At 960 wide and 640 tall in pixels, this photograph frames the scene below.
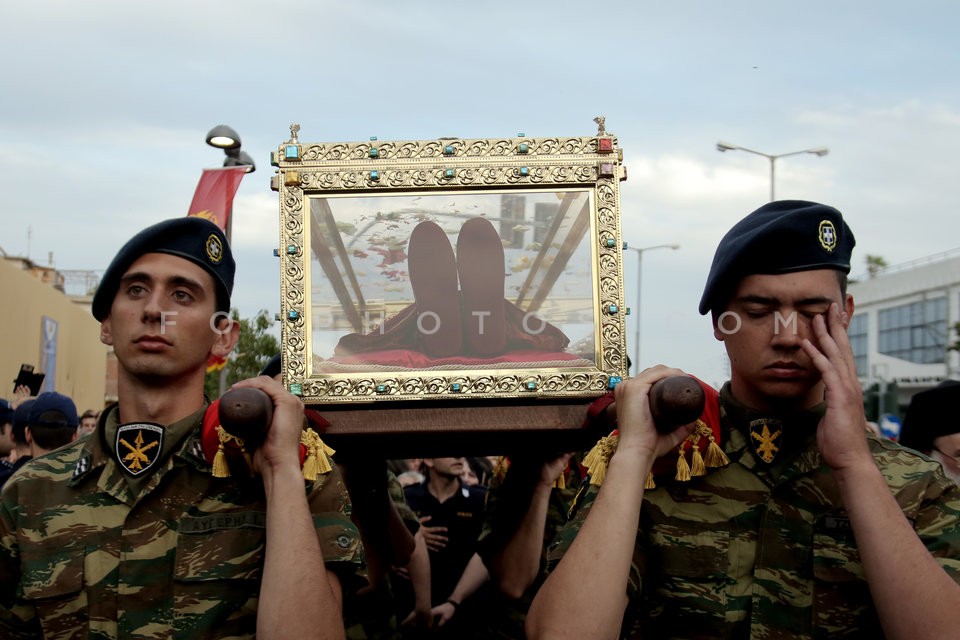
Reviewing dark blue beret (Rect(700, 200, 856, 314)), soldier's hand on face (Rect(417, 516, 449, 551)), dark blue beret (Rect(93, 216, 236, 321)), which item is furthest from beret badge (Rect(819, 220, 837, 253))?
soldier's hand on face (Rect(417, 516, 449, 551))

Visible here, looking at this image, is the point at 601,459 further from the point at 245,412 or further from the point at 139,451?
the point at 139,451

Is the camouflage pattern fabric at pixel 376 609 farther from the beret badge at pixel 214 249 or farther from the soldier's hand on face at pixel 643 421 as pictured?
the soldier's hand on face at pixel 643 421

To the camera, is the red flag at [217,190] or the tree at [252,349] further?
the tree at [252,349]

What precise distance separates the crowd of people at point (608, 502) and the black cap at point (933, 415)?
1.86 meters

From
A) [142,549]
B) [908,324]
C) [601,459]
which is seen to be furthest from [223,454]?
[908,324]

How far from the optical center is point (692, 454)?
2.63 metres

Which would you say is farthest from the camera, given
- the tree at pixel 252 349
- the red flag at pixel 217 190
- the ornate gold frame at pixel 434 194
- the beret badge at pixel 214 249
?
the tree at pixel 252 349

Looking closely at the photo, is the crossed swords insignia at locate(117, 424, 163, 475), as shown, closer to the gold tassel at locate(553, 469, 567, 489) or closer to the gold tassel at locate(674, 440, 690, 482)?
the gold tassel at locate(674, 440, 690, 482)

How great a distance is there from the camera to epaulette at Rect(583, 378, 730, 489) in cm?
260

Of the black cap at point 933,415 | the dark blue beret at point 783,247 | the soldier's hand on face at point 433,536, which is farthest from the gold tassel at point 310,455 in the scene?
the soldier's hand on face at point 433,536

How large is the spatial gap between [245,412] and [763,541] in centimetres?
135

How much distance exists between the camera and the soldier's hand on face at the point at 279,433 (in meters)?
2.51

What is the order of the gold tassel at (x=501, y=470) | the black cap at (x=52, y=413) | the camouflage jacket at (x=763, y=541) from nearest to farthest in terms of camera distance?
the camouflage jacket at (x=763, y=541), the gold tassel at (x=501, y=470), the black cap at (x=52, y=413)

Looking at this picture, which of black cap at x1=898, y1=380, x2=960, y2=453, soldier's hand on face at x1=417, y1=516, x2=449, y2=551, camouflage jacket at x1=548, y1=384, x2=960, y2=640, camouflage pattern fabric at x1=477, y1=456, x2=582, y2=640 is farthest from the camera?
soldier's hand on face at x1=417, y1=516, x2=449, y2=551
